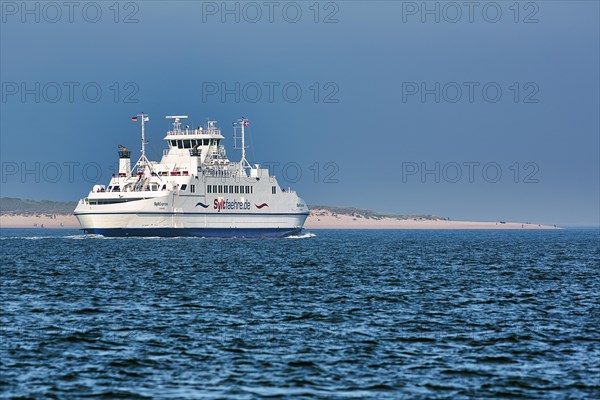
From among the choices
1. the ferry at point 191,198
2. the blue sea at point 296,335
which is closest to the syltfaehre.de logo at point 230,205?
the ferry at point 191,198

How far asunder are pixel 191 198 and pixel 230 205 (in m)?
5.44

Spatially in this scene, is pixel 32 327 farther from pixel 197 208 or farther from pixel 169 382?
pixel 197 208

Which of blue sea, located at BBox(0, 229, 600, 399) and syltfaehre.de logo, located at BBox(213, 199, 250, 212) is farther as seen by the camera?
syltfaehre.de logo, located at BBox(213, 199, 250, 212)

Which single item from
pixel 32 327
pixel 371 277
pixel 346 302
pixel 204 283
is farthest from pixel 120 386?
pixel 371 277

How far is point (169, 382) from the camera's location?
21969 millimetres

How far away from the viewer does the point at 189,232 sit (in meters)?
102

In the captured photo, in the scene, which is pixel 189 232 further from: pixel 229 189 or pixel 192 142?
pixel 192 142

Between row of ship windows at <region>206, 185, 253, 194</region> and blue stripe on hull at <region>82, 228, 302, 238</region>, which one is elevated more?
row of ship windows at <region>206, 185, 253, 194</region>

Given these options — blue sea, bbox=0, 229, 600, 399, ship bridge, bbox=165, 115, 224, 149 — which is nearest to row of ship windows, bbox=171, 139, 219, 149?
ship bridge, bbox=165, 115, 224, 149

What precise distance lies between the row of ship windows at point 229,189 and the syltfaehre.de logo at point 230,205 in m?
1.05

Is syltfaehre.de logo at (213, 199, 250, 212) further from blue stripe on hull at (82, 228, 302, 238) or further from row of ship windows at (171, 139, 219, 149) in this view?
row of ship windows at (171, 139, 219, 149)

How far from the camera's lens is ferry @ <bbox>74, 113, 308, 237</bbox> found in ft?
324

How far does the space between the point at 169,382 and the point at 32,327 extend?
32.0ft

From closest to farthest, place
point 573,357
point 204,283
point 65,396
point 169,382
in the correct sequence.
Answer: point 65,396 → point 169,382 → point 573,357 → point 204,283
